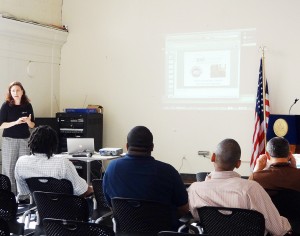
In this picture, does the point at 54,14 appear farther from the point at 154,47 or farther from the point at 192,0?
the point at 192,0

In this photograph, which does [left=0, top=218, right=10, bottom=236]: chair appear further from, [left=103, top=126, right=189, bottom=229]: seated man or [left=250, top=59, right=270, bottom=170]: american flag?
[left=250, top=59, right=270, bottom=170]: american flag

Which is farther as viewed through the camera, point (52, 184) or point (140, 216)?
point (52, 184)

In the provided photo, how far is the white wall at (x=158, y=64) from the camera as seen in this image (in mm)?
6781

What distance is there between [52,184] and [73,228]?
1.27 m

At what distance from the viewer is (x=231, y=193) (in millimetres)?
2715

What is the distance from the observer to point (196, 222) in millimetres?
3025

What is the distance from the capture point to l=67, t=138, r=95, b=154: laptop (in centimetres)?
573

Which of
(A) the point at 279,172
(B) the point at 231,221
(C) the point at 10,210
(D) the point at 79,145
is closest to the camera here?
(B) the point at 231,221

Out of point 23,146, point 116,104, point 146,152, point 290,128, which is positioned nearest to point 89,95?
point 116,104

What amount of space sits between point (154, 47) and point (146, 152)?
473 cm

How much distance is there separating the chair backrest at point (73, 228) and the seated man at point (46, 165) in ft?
4.17

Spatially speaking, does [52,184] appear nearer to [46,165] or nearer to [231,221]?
[46,165]

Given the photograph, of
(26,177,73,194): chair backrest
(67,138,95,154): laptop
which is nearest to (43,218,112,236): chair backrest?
(26,177,73,194): chair backrest

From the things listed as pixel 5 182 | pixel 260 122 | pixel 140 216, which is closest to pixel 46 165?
pixel 5 182
